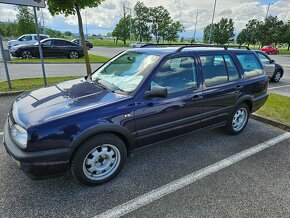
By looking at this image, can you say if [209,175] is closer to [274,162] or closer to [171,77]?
[274,162]

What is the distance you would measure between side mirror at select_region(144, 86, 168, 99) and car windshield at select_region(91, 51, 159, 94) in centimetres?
21

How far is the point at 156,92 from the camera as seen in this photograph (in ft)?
8.84

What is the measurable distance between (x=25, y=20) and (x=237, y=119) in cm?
3151

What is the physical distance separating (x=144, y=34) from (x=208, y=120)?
1916 inches

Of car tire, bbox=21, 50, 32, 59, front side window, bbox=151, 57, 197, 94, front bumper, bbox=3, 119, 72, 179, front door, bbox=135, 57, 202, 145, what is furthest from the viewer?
car tire, bbox=21, 50, 32, 59

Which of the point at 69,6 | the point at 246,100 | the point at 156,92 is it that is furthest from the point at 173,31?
the point at 156,92

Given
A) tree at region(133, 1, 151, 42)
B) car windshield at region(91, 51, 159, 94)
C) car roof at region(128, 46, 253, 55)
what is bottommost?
car windshield at region(91, 51, 159, 94)

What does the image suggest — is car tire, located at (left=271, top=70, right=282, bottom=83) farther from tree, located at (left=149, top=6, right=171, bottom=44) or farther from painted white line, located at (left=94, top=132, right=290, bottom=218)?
tree, located at (left=149, top=6, right=171, bottom=44)

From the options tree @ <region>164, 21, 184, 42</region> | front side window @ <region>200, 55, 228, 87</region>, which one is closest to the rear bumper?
front side window @ <region>200, 55, 228, 87</region>

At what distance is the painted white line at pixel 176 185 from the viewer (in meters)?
2.36

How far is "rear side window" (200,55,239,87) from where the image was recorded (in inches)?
138

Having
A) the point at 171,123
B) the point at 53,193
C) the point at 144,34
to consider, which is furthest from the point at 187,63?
the point at 144,34

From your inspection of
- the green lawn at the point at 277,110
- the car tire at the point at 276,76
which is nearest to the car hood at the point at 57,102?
the green lawn at the point at 277,110

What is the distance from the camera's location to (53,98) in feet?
9.24
